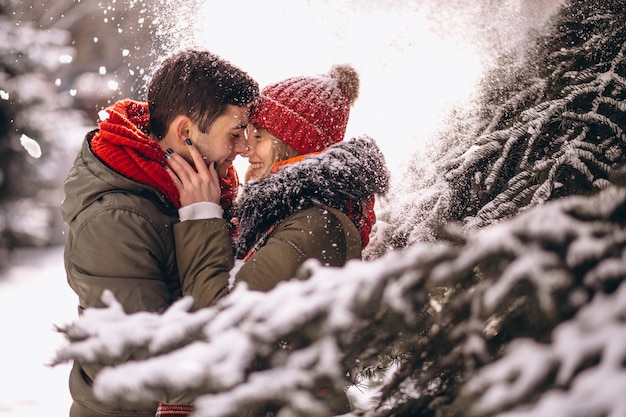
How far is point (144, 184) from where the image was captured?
227 centimetres

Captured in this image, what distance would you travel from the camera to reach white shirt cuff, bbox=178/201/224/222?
2225mm

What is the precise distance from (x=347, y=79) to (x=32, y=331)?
20.4 ft

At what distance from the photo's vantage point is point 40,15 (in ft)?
26.7

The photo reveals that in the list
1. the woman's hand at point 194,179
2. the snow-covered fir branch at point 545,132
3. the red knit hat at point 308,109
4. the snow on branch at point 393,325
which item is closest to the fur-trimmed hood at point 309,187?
the woman's hand at point 194,179

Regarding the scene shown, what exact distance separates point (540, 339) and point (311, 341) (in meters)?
0.44

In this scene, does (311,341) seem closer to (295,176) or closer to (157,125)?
(295,176)

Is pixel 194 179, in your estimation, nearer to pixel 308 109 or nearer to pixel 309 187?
pixel 309 187

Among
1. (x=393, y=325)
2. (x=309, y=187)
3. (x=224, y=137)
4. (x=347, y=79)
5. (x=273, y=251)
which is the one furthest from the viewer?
(x=347, y=79)

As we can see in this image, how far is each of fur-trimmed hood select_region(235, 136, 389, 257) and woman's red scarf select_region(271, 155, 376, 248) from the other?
2 cm

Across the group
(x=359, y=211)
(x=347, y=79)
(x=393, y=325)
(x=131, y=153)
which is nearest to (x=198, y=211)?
(x=131, y=153)

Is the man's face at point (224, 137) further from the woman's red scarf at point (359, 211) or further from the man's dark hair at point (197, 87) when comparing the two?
the woman's red scarf at point (359, 211)

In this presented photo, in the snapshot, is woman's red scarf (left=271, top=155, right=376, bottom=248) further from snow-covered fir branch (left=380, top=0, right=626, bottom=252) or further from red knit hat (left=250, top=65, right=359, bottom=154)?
snow-covered fir branch (left=380, top=0, right=626, bottom=252)

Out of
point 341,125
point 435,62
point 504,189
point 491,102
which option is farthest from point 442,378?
point 435,62

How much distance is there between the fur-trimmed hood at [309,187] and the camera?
7.23 feet
